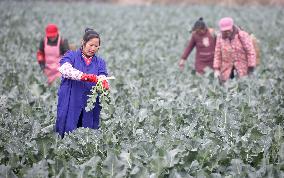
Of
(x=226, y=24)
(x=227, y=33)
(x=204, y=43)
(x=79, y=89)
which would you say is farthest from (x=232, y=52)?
(x=79, y=89)

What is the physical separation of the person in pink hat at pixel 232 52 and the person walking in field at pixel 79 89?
3288 millimetres

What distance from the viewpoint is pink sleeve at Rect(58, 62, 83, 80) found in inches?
188

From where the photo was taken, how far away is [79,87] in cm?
514

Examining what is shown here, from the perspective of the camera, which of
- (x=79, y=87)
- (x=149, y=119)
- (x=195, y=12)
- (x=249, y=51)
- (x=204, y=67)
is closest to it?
(x=79, y=87)

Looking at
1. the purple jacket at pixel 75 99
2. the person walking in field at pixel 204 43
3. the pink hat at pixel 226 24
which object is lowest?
the purple jacket at pixel 75 99

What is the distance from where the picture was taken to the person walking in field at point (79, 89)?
4.95 metres

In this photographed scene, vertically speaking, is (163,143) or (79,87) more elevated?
(79,87)

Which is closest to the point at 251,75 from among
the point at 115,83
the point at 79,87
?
the point at 115,83

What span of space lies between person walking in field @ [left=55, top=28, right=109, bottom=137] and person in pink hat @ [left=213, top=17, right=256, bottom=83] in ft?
10.8

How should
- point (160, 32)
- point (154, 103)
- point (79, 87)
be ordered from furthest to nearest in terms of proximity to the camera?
point (160, 32)
point (154, 103)
point (79, 87)

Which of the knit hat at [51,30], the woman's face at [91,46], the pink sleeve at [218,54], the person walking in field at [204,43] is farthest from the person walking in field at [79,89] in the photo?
the person walking in field at [204,43]

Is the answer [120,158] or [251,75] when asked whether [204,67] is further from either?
[120,158]

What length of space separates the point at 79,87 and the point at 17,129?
86cm

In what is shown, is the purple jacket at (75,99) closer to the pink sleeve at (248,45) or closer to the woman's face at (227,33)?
the woman's face at (227,33)
